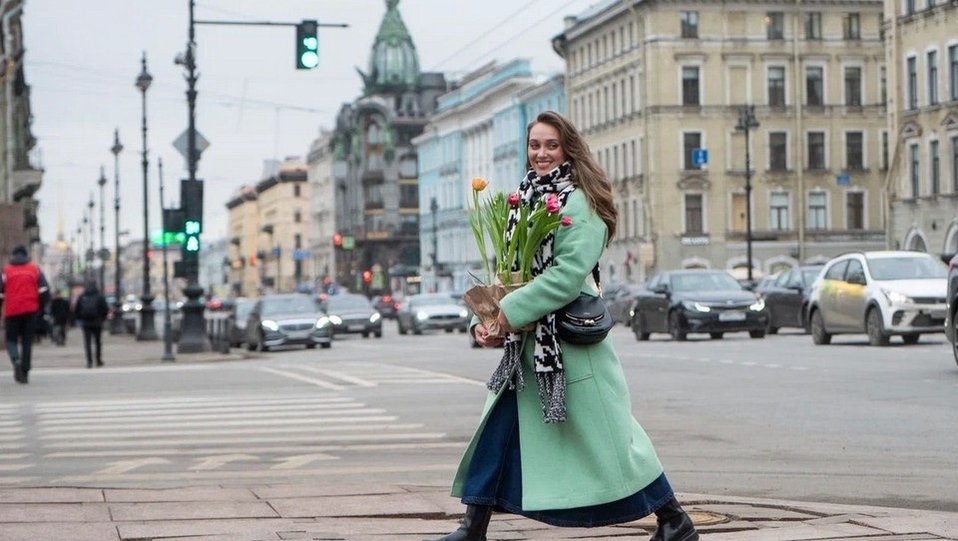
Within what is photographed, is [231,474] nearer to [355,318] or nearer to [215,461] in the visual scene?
[215,461]

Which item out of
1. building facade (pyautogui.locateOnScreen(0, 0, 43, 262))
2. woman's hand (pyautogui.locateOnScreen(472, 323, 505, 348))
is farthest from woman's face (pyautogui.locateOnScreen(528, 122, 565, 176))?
building facade (pyautogui.locateOnScreen(0, 0, 43, 262))

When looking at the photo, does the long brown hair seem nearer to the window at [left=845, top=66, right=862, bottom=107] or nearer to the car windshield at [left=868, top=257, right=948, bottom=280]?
the car windshield at [left=868, top=257, right=948, bottom=280]

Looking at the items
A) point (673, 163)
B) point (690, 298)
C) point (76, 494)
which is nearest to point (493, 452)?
point (76, 494)

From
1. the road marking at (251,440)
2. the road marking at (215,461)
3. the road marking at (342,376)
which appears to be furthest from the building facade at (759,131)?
the road marking at (215,461)

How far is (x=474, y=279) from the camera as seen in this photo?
8.02 metres

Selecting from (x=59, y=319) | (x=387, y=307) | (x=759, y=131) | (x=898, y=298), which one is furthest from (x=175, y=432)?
(x=387, y=307)

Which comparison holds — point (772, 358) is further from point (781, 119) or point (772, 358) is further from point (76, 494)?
point (781, 119)

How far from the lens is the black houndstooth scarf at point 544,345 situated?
756cm

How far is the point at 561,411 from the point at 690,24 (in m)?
91.9

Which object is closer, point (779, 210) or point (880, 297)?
point (880, 297)

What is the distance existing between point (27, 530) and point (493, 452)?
245 centimetres

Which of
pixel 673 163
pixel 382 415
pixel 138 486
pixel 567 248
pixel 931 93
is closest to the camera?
pixel 567 248

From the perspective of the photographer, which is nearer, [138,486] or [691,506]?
[691,506]

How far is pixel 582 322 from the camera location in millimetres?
7609
